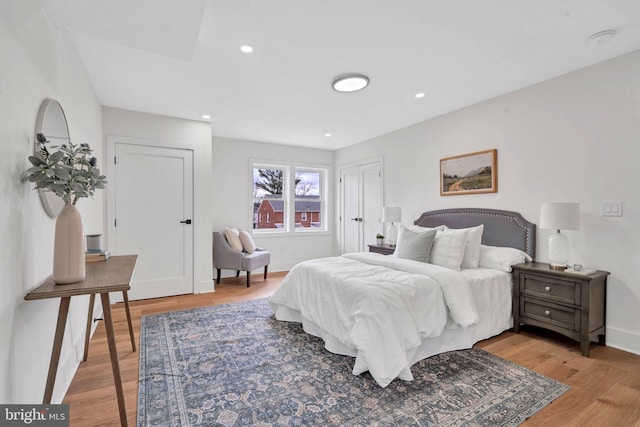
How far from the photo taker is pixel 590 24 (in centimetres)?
207

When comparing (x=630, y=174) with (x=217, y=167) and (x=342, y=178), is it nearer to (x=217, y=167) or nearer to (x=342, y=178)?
(x=342, y=178)

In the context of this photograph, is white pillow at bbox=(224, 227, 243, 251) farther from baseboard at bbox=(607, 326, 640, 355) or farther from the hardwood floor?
baseboard at bbox=(607, 326, 640, 355)

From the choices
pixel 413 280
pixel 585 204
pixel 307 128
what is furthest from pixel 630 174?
pixel 307 128

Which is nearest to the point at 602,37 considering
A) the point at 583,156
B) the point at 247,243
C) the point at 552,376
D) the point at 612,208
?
the point at 583,156

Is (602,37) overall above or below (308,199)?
above

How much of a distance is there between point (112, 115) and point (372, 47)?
325 centimetres

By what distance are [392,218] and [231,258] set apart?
2477 mm

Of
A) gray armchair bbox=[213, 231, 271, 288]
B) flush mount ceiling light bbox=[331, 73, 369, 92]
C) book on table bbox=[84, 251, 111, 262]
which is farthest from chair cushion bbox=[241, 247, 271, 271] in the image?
flush mount ceiling light bbox=[331, 73, 369, 92]

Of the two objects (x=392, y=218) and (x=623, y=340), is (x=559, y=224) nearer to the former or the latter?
(x=623, y=340)

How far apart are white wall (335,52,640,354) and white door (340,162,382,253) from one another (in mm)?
1544

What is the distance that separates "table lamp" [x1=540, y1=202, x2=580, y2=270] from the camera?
2.51m

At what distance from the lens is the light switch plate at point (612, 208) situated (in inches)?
97.7

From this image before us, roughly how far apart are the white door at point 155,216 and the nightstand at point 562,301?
3.91 m

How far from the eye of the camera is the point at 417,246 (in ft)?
9.84
